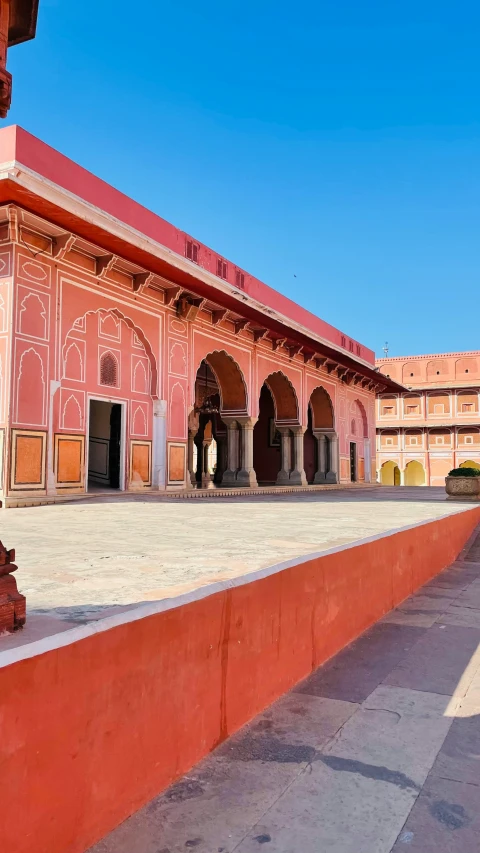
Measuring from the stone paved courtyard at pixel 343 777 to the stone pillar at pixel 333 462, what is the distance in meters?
16.4

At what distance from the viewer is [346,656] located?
3.32m

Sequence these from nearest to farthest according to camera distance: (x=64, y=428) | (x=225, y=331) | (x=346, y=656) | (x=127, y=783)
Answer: (x=127, y=783)
(x=346, y=656)
(x=64, y=428)
(x=225, y=331)

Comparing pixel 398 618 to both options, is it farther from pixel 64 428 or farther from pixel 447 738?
pixel 64 428

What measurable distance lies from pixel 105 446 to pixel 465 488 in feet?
20.8

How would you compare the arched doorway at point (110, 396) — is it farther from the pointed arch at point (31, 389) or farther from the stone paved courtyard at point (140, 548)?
the stone paved courtyard at point (140, 548)

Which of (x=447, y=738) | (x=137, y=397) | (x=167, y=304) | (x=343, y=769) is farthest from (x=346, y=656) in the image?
(x=167, y=304)

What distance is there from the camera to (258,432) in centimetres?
2011

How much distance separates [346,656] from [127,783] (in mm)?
1887

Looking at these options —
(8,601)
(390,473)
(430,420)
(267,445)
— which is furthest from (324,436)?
(8,601)

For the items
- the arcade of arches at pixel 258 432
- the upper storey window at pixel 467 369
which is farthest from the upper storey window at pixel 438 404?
the arcade of arches at pixel 258 432

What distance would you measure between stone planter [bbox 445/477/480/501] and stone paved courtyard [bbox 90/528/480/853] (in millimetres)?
8342

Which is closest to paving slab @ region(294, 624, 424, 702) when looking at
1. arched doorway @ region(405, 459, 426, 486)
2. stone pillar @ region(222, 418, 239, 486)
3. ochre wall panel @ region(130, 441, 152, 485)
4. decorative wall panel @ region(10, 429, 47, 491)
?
decorative wall panel @ region(10, 429, 47, 491)

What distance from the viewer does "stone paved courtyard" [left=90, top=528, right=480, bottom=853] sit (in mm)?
1633

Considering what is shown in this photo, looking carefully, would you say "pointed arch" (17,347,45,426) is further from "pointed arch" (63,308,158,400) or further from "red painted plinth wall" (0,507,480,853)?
"red painted plinth wall" (0,507,480,853)
